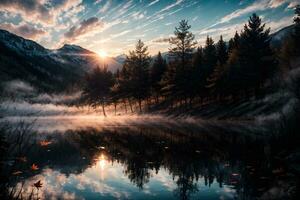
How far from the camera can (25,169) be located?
12.9m

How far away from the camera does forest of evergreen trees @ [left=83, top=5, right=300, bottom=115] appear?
152ft

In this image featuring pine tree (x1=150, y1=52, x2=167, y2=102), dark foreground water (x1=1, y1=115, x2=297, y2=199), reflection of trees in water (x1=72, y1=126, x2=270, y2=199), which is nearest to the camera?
dark foreground water (x1=1, y1=115, x2=297, y2=199)

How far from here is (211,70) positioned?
57.7 metres

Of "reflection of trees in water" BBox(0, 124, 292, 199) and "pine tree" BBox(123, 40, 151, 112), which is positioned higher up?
"pine tree" BBox(123, 40, 151, 112)

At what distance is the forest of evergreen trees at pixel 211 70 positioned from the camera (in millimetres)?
46312

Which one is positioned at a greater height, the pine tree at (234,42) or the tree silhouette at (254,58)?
the pine tree at (234,42)

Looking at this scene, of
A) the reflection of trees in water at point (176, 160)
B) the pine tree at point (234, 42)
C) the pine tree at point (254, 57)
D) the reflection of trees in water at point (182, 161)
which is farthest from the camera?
the pine tree at point (234, 42)

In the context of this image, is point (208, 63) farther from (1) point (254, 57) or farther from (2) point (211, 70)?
(1) point (254, 57)

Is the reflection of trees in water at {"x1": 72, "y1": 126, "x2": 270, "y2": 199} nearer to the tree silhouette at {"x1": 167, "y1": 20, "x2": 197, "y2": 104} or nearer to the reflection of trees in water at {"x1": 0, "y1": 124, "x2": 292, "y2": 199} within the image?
the reflection of trees in water at {"x1": 0, "y1": 124, "x2": 292, "y2": 199}

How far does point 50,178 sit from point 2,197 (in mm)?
5886

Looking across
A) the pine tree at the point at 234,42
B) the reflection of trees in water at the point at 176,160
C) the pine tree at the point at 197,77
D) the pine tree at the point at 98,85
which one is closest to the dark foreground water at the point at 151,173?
the reflection of trees in water at the point at 176,160

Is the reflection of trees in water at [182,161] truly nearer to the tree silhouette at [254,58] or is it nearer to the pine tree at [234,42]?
the tree silhouette at [254,58]

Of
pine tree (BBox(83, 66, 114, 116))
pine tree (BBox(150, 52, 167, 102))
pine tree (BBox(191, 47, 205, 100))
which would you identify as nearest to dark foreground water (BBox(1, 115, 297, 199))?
pine tree (BBox(191, 47, 205, 100))

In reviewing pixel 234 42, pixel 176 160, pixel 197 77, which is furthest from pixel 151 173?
pixel 234 42
